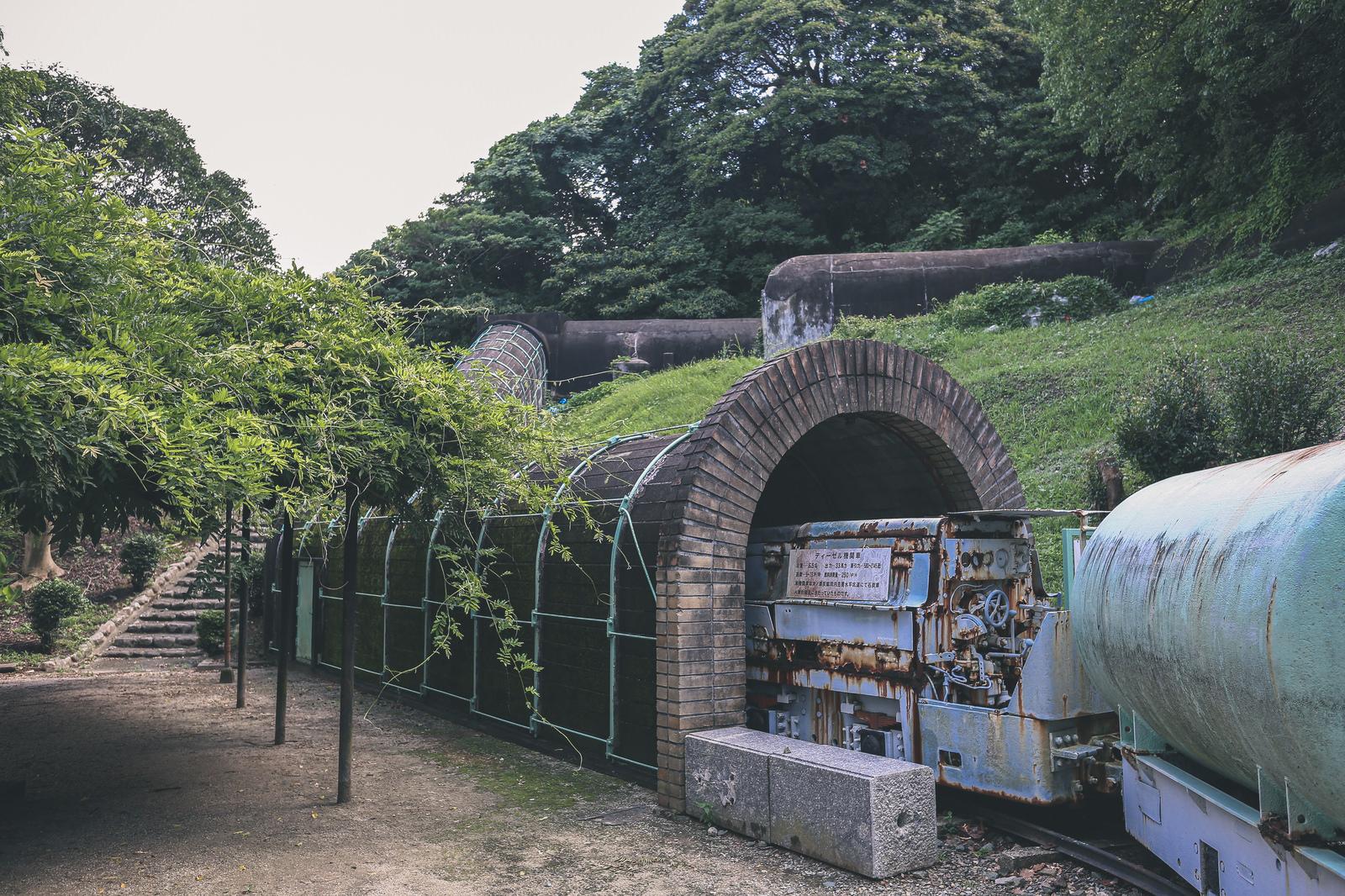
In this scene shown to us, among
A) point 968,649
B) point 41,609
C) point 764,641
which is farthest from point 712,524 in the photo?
point 41,609

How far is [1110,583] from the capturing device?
5449 mm

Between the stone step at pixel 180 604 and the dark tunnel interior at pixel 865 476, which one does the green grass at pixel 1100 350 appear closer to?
the dark tunnel interior at pixel 865 476

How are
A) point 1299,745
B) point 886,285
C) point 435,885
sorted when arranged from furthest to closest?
point 886,285
point 435,885
point 1299,745

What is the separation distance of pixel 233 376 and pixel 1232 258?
2075 cm

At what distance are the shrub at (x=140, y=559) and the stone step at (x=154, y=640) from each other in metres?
3.11

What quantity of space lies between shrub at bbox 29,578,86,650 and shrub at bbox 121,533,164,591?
122 inches

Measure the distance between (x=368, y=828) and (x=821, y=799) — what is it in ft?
10.7

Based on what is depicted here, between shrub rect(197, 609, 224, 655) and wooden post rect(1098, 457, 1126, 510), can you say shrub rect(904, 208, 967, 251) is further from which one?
shrub rect(197, 609, 224, 655)

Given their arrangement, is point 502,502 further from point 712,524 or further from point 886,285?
point 886,285

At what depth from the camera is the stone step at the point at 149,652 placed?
18.3m

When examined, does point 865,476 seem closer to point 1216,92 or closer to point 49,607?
point 1216,92

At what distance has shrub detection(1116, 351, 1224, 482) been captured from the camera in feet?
36.8

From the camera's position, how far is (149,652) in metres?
18.5

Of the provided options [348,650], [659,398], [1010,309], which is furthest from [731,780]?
[1010,309]
